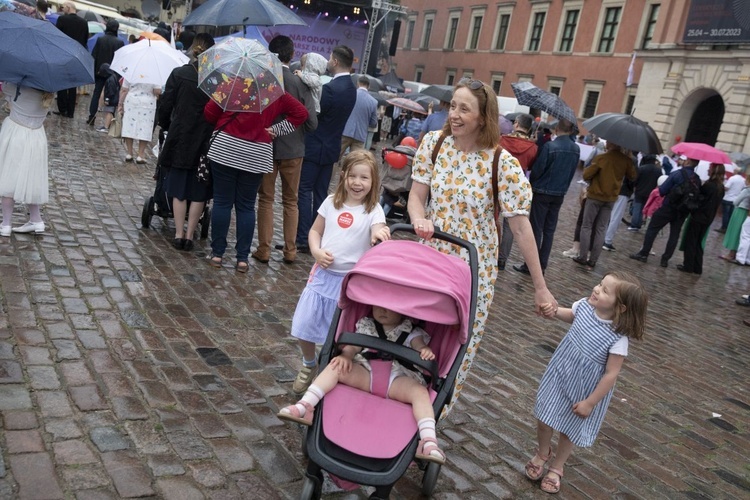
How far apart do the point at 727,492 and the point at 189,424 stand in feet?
10.8

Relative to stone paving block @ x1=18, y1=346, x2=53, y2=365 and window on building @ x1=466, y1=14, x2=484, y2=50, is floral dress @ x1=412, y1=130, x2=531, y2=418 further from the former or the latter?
window on building @ x1=466, y1=14, x2=484, y2=50

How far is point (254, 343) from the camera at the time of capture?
488cm

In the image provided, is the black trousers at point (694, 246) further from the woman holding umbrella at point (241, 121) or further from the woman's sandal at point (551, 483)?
the woman's sandal at point (551, 483)

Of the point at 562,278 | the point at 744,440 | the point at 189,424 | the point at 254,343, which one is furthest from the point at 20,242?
the point at 562,278

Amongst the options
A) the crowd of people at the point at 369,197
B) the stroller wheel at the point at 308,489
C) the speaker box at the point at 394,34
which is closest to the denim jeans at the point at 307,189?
the crowd of people at the point at 369,197

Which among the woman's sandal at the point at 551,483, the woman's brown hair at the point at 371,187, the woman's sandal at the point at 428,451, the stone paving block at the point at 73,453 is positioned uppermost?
the woman's brown hair at the point at 371,187

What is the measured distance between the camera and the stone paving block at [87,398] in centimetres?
354

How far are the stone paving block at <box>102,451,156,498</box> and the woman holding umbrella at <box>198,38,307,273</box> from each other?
3.34 m

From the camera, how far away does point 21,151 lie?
595 centimetres

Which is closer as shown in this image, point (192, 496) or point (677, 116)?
point (192, 496)

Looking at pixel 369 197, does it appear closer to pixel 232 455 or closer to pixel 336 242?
pixel 336 242

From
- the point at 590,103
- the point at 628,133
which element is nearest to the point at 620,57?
the point at 590,103

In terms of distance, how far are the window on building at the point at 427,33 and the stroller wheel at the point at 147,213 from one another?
4990cm

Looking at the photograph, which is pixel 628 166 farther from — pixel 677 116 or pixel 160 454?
pixel 677 116
